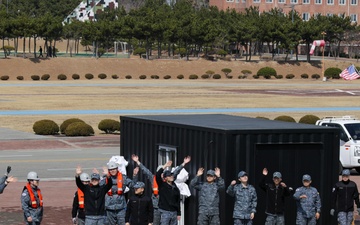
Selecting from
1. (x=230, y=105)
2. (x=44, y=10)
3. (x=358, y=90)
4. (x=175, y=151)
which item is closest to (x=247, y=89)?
(x=358, y=90)

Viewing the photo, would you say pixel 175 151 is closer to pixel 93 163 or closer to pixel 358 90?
pixel 93 163

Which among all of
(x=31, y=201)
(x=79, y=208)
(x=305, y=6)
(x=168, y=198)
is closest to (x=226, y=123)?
(x=168, y=198)

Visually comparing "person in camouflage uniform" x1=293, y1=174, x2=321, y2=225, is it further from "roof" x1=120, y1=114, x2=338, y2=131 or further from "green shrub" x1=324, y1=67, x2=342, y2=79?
"green shrub" x1=324, y1=67, x2=342, y2=79

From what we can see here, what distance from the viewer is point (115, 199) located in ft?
53.8

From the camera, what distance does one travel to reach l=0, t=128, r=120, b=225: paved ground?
21656 mm

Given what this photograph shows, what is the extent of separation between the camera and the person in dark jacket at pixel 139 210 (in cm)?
1594

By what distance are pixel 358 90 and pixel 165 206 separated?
67341mm

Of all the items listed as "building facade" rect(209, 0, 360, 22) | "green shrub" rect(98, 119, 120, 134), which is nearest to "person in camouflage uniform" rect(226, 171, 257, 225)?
"green shrub" rect(98, 119, 120, 134)

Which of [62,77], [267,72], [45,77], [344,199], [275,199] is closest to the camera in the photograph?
[275,199]

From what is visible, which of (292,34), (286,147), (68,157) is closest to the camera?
(286,147)

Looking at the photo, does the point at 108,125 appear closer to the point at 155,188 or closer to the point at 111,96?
the point at 111,96

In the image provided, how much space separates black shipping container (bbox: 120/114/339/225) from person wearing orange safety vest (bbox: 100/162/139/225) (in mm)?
2180

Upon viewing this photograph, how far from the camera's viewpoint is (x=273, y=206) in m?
17.0

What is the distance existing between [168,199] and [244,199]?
1.43 meters
